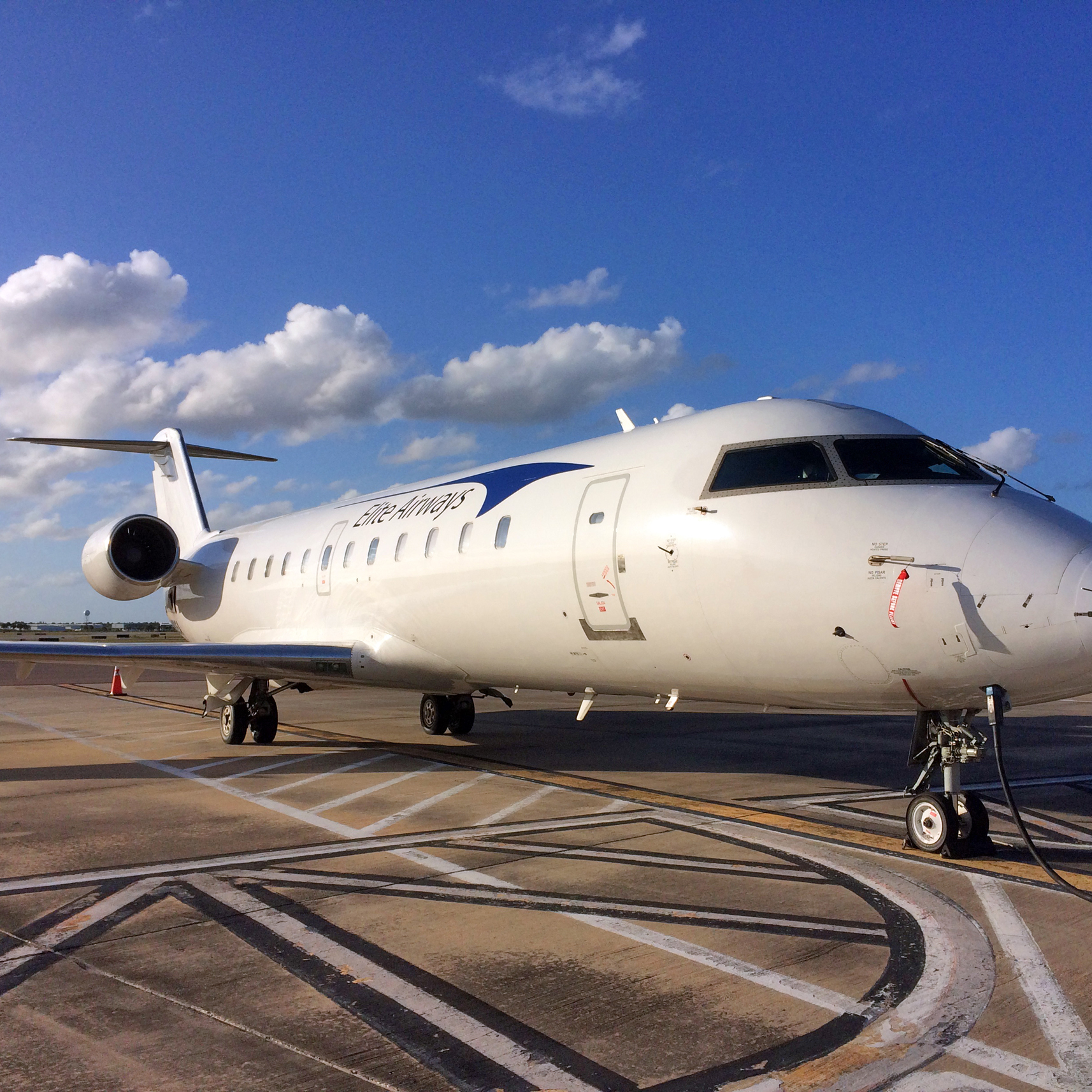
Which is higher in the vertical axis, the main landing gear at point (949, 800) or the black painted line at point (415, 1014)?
the main landing gear at point (949, 800)

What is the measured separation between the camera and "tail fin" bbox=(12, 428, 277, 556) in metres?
20.0

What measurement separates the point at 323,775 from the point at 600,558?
4.71 metres

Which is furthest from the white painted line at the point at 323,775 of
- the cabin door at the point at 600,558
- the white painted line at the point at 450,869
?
the cabin door at the point at 600,558

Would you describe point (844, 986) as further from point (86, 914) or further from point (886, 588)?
point (86, 914)

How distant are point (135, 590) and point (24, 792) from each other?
24.3 ft

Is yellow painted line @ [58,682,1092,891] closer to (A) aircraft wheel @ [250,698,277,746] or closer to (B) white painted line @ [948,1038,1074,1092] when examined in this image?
(A) aircraft wheel @ [250,698,277,746]

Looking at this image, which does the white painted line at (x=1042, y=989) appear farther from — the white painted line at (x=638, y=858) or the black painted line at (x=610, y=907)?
the white painted line at (x=638, y=858)

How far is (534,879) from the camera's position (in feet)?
19.4

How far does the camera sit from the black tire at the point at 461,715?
14977 mm

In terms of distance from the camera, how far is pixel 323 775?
35.4 feet

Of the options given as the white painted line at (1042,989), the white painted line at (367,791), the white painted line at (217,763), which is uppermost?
the white painted line at (1042,989)

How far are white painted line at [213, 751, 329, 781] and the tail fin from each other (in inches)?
342

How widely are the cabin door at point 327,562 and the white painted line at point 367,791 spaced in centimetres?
332

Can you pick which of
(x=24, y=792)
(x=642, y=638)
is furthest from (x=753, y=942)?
(x=24, y=792)
